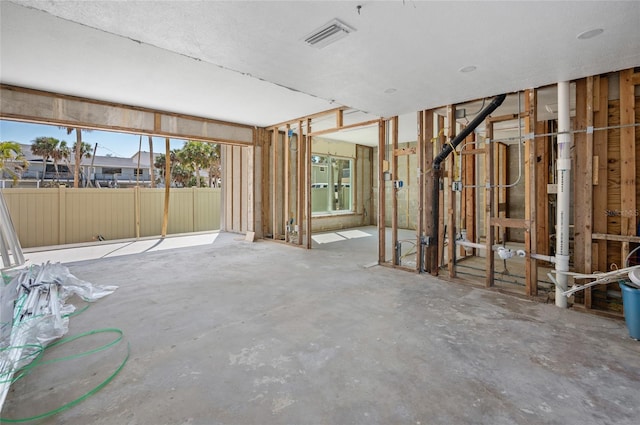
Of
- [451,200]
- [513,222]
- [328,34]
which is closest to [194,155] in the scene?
[451,200]

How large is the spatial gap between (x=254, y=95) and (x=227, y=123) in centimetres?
241

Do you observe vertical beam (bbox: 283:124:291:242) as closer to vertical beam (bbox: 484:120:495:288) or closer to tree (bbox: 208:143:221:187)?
vertical beam (bbox: 484:120:495:288)

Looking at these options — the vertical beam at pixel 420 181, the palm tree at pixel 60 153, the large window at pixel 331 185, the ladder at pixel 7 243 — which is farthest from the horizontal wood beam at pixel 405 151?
the palm tree at pixel 60 153

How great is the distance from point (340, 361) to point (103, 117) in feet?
20.3

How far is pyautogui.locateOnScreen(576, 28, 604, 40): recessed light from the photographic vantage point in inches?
90.6

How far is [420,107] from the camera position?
4449 millimetres

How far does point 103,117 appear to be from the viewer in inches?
221

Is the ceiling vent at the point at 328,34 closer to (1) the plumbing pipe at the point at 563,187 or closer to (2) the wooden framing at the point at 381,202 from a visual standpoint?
(1) the plumbing pipe at the point at 563,187

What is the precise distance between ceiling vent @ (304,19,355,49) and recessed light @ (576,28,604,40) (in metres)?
1.83

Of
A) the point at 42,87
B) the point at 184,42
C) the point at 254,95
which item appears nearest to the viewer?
the point at 184,42

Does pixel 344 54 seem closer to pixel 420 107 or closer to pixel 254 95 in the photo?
pixel 420 107

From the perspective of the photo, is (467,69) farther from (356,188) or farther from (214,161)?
(214,161)

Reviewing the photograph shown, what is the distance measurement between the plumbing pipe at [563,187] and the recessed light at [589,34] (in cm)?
105

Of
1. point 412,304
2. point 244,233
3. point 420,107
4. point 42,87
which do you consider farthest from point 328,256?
point 42,87
